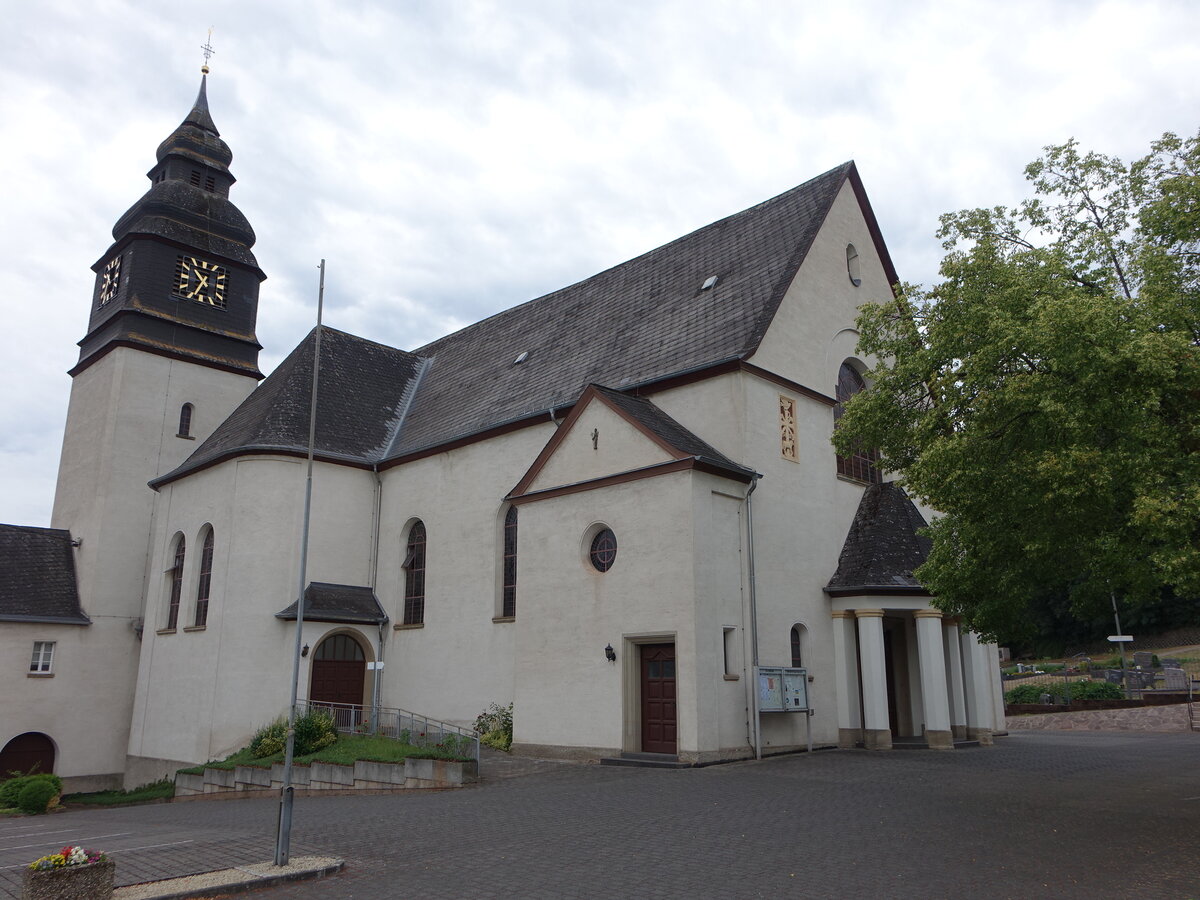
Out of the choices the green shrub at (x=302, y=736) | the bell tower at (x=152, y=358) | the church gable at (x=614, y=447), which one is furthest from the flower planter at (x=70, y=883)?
the bell tower at (x=152, y=358)

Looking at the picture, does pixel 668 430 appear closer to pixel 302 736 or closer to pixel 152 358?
pixel 302 736

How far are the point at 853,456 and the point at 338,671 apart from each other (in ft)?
51.1

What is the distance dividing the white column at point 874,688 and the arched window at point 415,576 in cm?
1246

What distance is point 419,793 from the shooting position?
16.0 m

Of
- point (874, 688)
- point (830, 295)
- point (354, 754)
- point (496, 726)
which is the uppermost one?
point (830, 295)

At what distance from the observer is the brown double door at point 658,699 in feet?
59.9

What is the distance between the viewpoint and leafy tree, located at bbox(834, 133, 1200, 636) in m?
10.5

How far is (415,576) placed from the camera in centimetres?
2680

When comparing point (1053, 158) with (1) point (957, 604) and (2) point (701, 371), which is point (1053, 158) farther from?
(2) point (701, 371)

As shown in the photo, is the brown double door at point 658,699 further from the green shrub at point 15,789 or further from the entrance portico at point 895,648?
the green shrub at point 15,789

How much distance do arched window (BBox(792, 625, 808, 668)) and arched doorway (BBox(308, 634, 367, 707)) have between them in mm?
12068

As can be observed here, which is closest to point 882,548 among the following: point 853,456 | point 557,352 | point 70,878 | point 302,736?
point 853,456

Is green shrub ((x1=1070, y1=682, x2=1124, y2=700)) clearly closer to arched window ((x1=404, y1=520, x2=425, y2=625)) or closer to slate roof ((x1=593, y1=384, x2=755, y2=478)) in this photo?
slate roof ((x1=593, y1=384, x2=755, y2=478))

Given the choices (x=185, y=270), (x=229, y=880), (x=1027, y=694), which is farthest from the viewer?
(x=1027, y=694)
